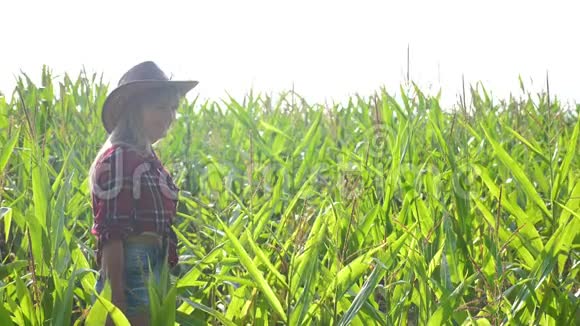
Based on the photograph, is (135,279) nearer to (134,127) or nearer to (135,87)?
(134,127)

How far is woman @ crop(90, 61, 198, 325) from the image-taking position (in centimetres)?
176

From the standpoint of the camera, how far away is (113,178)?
1.79 meters

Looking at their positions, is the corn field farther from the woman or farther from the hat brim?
the hat brim

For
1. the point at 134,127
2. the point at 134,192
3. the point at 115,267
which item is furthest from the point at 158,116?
the point at 115,267

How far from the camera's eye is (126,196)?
5.87 feet

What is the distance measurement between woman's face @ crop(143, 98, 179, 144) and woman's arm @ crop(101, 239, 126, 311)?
261mm

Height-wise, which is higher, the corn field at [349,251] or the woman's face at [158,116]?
the woman's face at [158,116]

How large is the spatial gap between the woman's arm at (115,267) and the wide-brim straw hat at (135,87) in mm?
342

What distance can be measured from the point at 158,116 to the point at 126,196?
210 mm

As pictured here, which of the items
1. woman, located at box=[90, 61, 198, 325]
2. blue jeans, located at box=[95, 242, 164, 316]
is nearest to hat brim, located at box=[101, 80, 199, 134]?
woman, located at box=[90, 61, 198, 325]

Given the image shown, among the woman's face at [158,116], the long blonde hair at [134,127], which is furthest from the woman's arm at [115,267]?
the woman's face at [158,116]

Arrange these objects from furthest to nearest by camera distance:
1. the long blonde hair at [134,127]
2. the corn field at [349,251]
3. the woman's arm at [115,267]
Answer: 1. the long blonde hair at [134,127]
2. the woman's arm at [115,267]
3. the corn field at [349,251]

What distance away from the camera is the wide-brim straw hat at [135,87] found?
192 centimetres

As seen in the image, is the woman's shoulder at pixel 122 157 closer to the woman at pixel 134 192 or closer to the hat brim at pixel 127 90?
the woman at pixel 134 192
